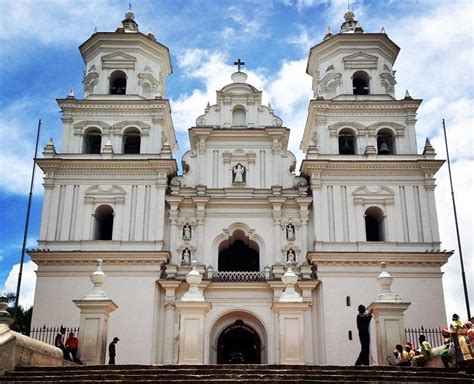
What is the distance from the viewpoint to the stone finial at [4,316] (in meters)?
12.8

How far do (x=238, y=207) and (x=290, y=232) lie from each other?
2.56 meters

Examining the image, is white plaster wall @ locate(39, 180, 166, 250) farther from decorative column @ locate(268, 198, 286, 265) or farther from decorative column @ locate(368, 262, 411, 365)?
decorative column @ locate(368, 262, 411, 365)

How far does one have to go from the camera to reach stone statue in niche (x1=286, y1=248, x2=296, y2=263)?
85.6 ft

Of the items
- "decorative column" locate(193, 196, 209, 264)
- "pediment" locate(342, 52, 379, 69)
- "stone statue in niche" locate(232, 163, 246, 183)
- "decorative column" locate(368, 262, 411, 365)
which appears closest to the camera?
"decorative column" locate(368, 262, 411, 365)

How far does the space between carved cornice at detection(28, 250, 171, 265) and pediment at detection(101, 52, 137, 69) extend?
9.80m

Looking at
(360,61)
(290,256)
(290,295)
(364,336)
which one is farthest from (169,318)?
(360,61)

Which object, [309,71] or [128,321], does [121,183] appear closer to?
[128,321]

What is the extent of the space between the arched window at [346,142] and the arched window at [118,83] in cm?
1074

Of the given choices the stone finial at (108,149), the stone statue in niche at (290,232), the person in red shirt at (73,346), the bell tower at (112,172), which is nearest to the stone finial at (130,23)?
the bell tower at (112,172)

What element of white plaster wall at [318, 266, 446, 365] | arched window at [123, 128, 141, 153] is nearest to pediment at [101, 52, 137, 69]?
arched window at [123, 128, 141, 153]

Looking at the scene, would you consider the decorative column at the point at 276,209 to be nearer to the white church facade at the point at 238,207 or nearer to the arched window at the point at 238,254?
the white church facade at the point at 238,207

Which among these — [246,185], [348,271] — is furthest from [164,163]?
[348,271]

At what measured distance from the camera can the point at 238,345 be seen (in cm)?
2619

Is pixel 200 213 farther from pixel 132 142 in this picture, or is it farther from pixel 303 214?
pixel 132 142
